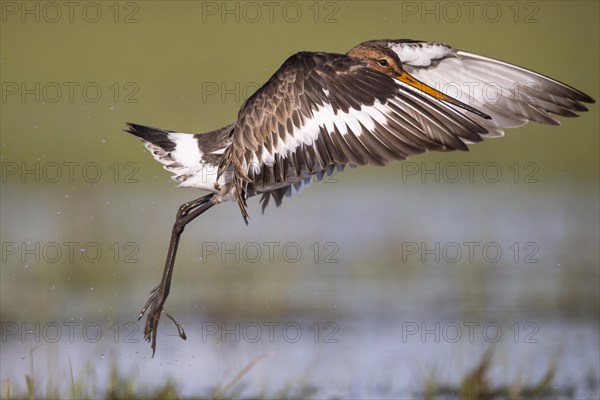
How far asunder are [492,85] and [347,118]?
4.78 feet

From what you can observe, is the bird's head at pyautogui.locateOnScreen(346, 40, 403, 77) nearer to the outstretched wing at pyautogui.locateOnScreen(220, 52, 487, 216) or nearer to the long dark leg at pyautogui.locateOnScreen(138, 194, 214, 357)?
the outstretched wing at pyautogui.locateOnScreen(220, 52, 487, 216)

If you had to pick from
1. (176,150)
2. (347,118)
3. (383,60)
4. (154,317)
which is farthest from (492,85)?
(154,317)

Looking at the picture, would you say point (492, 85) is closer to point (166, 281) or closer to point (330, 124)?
point (330, 124)

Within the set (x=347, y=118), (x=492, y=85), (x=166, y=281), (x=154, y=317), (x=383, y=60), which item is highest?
(x=383, y=60)

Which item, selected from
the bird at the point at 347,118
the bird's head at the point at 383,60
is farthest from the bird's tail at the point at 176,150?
the bird's head at the point at 383,60

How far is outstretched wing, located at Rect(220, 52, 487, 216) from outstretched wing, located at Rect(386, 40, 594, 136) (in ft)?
3.33

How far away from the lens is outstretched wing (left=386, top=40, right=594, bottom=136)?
22.7 ft

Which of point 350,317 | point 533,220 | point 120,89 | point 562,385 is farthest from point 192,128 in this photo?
point 562,385

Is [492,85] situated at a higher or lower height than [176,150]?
higher

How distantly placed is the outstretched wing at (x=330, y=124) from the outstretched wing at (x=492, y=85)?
1.01m

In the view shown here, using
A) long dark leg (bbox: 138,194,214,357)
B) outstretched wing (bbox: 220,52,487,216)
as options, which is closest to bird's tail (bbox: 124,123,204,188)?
long dark leg (bbox: 138,194,214,357)

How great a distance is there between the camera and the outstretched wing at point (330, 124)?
5754 mm

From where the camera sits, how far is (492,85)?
7.11 m

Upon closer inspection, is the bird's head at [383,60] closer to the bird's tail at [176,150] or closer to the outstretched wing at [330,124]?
the outstretched wing at [330,124]
